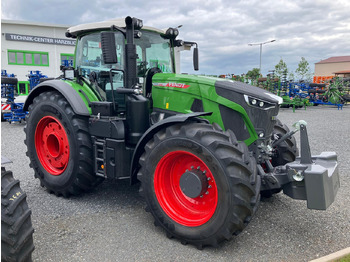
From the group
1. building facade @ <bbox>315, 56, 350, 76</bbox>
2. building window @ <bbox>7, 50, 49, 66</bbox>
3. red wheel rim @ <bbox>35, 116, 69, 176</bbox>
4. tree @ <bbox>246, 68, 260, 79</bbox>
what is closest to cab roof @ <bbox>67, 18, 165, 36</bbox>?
red wheel rim @ <bbox>35, 116, 69, 176</bbox>

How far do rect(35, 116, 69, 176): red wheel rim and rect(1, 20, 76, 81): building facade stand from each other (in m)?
22.1

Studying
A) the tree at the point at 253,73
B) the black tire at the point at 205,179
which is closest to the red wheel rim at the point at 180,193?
the black tire at the point at 205,179

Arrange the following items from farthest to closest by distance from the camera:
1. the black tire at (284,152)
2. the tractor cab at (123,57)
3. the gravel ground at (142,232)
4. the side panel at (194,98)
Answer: the black tire at (284,152) → the tractor cab at (123,57) → the side panel at (194,98) → the gravel ground at (142,232)

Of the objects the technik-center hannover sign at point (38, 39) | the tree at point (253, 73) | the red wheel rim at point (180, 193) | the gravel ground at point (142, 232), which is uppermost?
the technik-center hannover sign at point (38, 39)

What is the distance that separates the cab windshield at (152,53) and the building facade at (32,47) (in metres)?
22.9

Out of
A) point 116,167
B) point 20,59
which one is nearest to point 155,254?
point 116,167

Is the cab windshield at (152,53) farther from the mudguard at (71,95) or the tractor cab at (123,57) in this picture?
the mudguard at (71,95)

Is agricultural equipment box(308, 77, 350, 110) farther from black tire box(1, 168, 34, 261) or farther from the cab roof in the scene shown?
black tire box(1, 168, 34, 261)

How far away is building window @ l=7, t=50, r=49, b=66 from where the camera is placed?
25.2m

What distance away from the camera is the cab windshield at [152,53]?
4141mm

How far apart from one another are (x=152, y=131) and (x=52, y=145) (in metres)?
2.06

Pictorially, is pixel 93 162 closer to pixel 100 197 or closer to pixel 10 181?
pixel 100 197

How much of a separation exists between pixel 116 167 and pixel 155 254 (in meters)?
1.23

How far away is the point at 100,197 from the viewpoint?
447 centimetres
